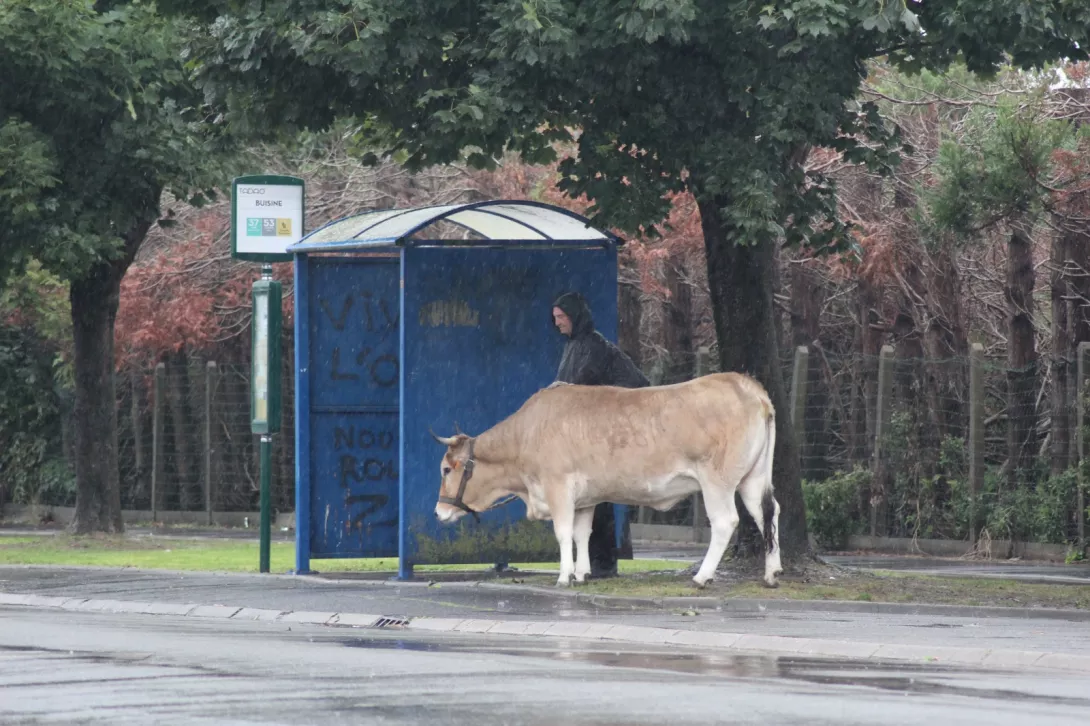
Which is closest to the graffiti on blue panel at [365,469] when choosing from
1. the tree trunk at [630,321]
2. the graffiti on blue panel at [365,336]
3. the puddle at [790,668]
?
the graffiti on blue panel at [365,336]

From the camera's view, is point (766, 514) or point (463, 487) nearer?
point (766, 514)

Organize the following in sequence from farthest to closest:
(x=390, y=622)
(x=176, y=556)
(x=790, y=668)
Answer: (x=176, y=556) → (x=390, y=622) → (x=790, y=668)

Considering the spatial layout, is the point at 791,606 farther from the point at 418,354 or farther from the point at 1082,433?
the point at 1082,433

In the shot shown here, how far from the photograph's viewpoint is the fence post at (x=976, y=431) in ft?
68.4

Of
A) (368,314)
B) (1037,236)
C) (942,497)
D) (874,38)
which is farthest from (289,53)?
(1037,236)

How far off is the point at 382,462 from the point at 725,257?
3610 mm

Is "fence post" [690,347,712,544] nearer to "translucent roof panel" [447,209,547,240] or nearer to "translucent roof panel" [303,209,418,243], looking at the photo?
"translucent roof panel" [447,209,547,240]

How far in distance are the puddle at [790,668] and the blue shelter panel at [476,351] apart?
4.46 metres

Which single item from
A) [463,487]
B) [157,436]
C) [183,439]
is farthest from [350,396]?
[157,436]

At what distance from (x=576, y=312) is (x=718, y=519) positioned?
2.13 metres

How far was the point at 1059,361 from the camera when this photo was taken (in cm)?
2022

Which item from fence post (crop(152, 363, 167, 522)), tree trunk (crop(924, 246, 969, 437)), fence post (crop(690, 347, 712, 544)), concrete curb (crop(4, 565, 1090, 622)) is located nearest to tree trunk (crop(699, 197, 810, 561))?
concrete curb (crop(4, 565, 1090, 622))

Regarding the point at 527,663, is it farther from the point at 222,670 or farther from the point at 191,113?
the point at 191,113

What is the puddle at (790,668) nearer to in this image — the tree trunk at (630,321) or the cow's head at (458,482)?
the cow's head at (458,482)
